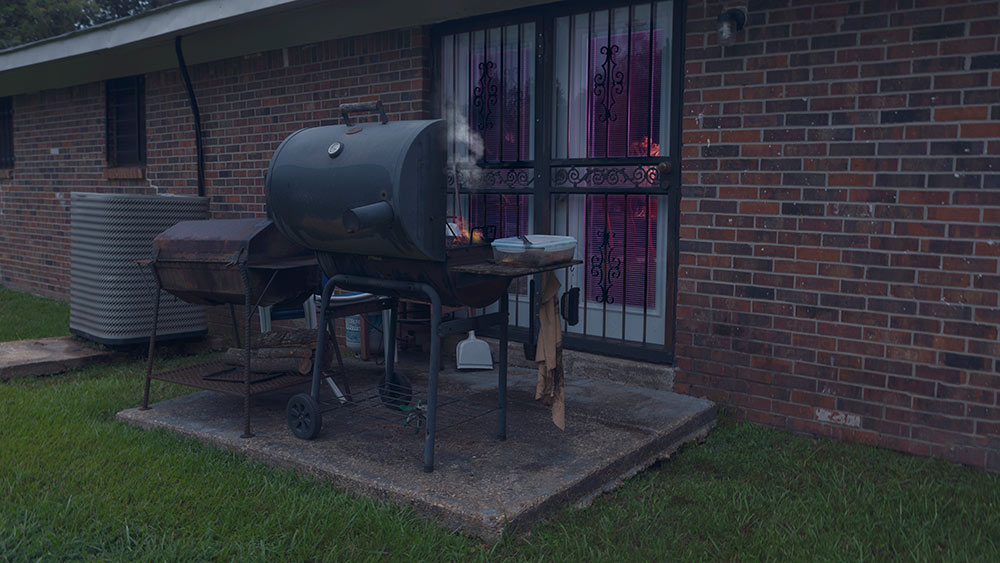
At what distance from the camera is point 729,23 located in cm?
433

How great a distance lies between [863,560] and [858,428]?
1417 mm

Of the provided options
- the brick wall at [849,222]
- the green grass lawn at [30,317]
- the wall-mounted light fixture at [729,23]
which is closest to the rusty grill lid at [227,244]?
the brick wall at [849,222]

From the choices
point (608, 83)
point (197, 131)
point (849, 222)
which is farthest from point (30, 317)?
point (849, 222)

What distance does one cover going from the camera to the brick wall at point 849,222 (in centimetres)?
380

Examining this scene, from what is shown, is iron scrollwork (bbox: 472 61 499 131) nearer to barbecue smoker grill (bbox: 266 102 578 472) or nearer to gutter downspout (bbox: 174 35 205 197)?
barbecue smoker grill (bbox: 266 102 578 472)

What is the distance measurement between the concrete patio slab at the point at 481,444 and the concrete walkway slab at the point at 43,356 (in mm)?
1776

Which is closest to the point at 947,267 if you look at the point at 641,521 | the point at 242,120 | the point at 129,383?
the point at 641,521

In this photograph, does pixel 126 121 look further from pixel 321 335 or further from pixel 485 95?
pixel 321 335

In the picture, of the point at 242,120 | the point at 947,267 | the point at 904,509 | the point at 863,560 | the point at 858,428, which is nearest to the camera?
the point at 863,560

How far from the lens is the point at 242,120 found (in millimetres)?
7145

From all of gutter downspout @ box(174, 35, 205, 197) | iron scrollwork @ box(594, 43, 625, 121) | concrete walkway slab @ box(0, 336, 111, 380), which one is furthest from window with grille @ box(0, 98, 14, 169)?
iron scrollwork @ box(594, 43, 625, 121)

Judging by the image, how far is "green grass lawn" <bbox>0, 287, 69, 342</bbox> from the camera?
744cm

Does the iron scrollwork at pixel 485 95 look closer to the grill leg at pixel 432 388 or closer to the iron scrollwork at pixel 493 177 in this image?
the iron scrollwork at pixel 493 177

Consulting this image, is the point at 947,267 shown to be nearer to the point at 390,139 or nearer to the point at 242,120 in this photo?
the point at 390,139
